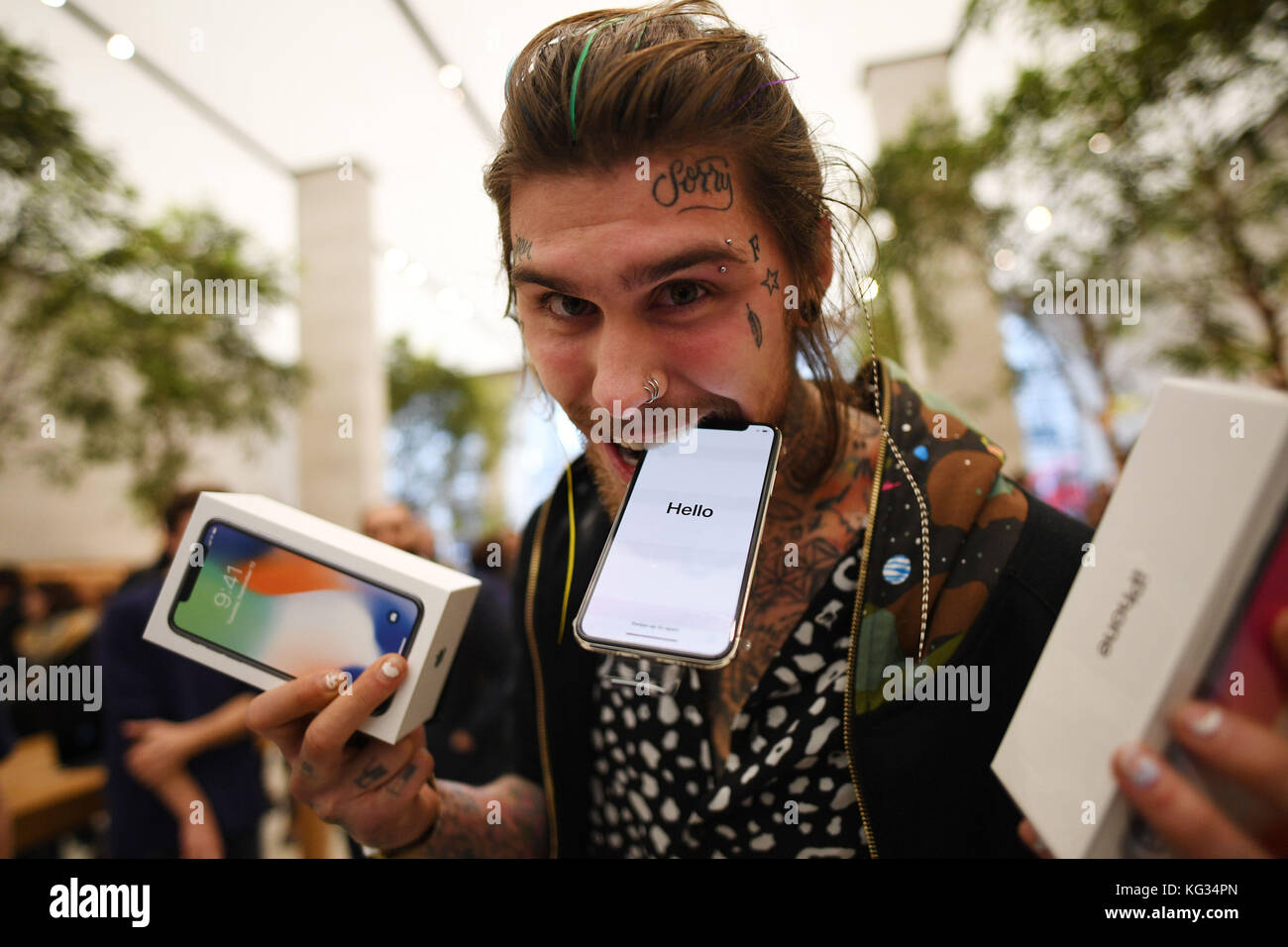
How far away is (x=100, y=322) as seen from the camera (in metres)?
3.41

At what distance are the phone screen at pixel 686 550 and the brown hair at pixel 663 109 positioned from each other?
0.74 feet

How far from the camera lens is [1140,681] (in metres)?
0.40

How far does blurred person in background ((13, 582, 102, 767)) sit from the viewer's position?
2.26m

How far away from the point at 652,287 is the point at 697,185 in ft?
0.35

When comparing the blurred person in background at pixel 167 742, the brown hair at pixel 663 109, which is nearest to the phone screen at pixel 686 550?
the brown hair at pixel 663 109

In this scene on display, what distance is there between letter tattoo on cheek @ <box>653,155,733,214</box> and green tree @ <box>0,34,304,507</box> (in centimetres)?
107

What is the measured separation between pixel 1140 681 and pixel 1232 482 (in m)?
0.13

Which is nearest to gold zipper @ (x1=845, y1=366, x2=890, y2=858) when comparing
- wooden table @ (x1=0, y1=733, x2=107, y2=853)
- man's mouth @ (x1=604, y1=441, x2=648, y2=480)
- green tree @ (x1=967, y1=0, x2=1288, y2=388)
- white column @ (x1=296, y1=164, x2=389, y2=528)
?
man's mouth @ (x1=604, y1=441, x2=648, y2=480)

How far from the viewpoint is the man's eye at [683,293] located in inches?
25.5

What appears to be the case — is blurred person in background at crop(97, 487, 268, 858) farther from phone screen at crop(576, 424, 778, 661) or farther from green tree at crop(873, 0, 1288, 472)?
green tree at crop(873, 0, 1288, 472)

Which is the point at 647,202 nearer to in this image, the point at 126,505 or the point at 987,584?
the point at 987,584
